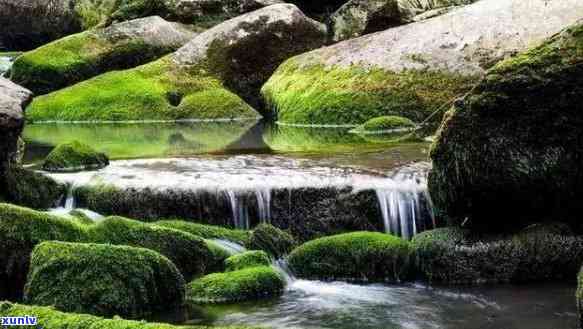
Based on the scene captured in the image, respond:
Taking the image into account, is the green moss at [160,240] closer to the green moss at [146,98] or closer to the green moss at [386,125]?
the green moss at [386,125]

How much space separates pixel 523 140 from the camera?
10.8 meters

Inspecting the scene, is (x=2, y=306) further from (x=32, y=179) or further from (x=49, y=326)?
(x=32, y=179)

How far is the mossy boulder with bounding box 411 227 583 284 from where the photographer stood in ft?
34.2

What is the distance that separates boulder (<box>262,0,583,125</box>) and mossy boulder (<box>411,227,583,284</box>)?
11.5 metres

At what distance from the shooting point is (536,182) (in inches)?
426

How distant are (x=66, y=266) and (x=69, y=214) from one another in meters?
3.56

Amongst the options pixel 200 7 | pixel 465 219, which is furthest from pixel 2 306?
pixel 200 7

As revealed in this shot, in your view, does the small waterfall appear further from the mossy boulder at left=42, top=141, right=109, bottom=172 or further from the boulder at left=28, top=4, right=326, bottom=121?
the boulder at left=28, top=4, right=326, bottom=121

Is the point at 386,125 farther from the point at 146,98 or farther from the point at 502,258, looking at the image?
the point at 502,258

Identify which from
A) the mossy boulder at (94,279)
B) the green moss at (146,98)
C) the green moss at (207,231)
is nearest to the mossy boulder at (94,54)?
the green moss at (146,98)

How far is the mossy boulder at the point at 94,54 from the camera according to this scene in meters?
33.3

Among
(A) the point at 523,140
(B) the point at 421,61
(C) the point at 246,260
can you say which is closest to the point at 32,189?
(C) the point at 246,260

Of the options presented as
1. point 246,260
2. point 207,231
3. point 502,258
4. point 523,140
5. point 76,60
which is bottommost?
point 502,258

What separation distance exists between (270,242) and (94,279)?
10.5 ft
